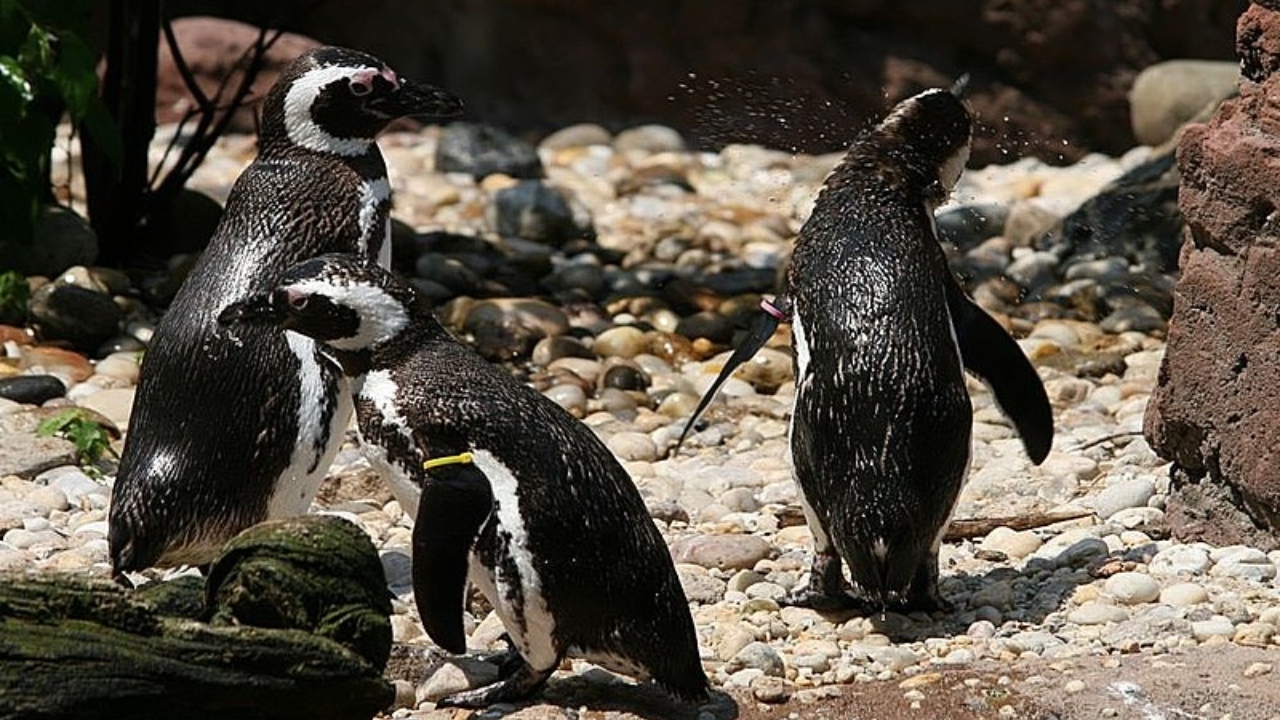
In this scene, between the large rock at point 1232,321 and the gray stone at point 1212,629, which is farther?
the large rock at point 1232,321

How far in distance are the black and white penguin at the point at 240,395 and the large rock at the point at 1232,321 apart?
2.17 m

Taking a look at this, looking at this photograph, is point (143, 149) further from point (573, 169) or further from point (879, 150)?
point (879, 150)

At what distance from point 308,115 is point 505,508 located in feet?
5.77

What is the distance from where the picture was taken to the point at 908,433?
5.61 metres

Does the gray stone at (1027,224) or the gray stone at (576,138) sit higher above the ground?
the gray stone at (576,138)

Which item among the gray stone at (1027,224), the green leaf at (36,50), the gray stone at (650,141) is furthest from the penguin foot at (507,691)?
the gray stone at (650,141)

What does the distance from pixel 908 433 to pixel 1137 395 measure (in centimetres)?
274

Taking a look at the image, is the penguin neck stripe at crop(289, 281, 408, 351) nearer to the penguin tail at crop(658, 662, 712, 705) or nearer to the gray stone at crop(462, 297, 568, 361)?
the penguin tail at crop(658, 662, 712, 705)

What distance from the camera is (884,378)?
563 centimetres

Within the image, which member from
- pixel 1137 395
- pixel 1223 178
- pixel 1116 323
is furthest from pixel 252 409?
pixel 1116 323

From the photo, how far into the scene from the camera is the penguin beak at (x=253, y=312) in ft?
17.2

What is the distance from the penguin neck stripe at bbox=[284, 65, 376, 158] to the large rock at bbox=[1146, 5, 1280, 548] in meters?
2.29

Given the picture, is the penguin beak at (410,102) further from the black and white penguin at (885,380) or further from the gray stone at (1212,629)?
the gray stone at (1212,629)

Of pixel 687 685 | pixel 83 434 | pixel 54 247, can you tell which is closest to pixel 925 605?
pixel 687 685
